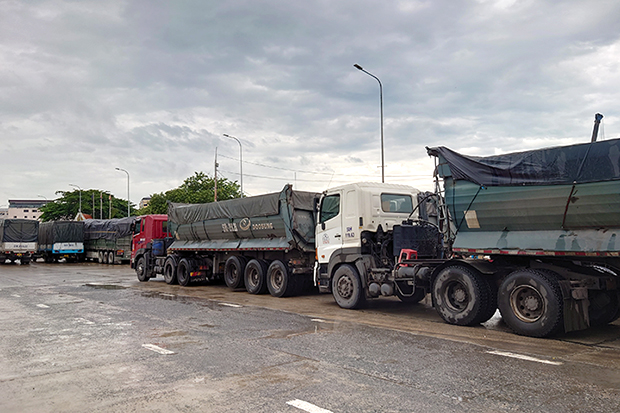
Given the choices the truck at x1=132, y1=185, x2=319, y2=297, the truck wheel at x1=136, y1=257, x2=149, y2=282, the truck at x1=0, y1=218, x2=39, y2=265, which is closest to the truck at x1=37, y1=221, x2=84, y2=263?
the truck at x1=0, y1=218, x2=39, y2=265

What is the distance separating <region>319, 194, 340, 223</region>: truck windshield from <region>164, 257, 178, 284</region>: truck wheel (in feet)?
29.1

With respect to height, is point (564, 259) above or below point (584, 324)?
above

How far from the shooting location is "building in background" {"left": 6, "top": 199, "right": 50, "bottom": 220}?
6609 inches

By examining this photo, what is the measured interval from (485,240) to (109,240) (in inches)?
1296

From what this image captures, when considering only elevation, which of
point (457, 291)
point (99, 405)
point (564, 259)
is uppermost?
point (564, 259)

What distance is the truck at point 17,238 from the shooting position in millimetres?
35562

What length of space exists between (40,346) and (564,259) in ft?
27.0

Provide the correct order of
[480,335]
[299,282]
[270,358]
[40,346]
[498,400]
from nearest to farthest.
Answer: [498,400] → [270,358] → [40,346] → [480,335] → [299,282]

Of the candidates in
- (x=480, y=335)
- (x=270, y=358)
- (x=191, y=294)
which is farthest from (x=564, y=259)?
(x=191, y=294)

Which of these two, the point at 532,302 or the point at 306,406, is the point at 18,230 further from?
the point at 306,406

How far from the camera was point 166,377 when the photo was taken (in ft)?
19.6

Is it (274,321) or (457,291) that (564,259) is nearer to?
(457,291)

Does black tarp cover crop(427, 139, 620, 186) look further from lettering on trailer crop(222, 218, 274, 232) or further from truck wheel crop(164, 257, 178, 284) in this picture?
truck wheel crop(164, 257, 178, 284)

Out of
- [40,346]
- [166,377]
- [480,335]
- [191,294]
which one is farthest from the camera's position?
[191,294]
